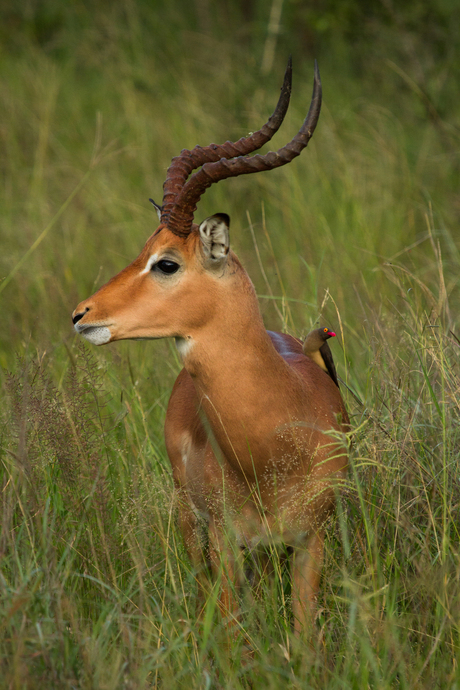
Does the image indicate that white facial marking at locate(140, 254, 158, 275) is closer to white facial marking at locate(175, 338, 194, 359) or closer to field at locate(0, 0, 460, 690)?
white facial marking at locate(175, 338, 194, 359)

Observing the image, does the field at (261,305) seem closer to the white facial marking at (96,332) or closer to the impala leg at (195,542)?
the impala leg at (195,542)

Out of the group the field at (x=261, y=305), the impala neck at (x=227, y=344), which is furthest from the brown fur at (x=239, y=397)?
the field at (x=261, y=305)

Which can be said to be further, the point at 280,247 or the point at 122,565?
the point at 280,247

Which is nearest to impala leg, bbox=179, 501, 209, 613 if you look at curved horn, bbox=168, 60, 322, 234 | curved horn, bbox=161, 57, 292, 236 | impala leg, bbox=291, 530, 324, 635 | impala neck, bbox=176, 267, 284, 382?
impala leg, bbox=291, 530, 324, 635

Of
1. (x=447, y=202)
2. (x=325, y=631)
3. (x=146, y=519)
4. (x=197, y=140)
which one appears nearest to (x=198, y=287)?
(x=146, y=519)

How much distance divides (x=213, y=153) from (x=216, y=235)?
339 millimetres

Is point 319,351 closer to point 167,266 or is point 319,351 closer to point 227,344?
point 227,344

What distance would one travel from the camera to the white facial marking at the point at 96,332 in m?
2.85

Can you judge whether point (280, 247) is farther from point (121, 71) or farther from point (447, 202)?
point (121, 71)

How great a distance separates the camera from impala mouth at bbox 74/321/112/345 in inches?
112

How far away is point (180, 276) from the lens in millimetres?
2895

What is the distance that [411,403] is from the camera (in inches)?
136

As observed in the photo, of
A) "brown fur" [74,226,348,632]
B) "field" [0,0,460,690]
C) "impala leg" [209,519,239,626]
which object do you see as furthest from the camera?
"impala leg" [209,519,239,626]

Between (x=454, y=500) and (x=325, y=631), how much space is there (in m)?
0.74
